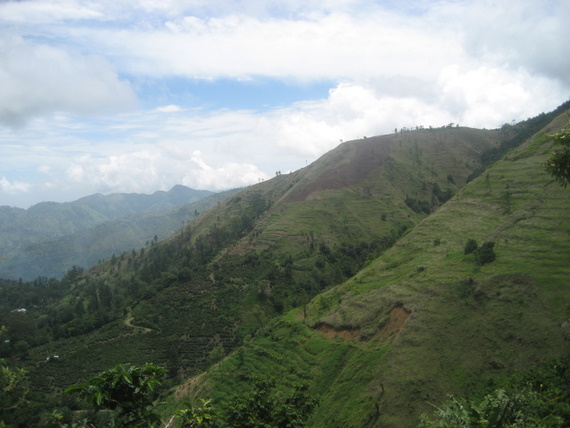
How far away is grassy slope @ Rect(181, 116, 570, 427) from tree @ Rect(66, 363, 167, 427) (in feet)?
82.5

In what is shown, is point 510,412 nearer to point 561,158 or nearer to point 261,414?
point 261,414

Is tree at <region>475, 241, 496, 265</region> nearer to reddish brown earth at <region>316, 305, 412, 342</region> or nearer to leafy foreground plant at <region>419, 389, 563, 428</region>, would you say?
reddish brown earth at <region>316, 305, 412, 342</region>

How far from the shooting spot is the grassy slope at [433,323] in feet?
103

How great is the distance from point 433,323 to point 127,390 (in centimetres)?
3349

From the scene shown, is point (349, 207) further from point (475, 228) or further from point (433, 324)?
point (433, 324)

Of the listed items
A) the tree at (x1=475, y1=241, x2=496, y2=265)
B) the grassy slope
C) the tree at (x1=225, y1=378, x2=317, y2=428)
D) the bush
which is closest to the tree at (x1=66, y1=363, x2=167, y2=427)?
the tree at (x1=225, y1=378, x2=317, y2=428)

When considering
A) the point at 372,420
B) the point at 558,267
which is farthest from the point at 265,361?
the point at 558,267

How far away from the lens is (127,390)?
1086 centimetres

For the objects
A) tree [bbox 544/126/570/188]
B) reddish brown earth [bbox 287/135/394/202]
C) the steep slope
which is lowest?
the steep slope

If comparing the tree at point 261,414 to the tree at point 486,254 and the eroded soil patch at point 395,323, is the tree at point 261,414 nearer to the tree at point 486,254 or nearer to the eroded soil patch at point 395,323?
the eroded soil patch at point 395,323

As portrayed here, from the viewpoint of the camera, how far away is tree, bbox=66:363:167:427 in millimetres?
10164

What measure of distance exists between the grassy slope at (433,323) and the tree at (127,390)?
2514 centimetres

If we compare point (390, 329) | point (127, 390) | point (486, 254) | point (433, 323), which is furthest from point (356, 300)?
point (127, 390)

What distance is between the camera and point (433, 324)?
122 feet
